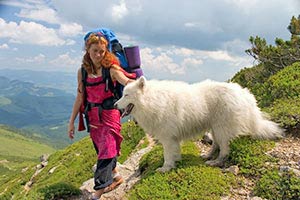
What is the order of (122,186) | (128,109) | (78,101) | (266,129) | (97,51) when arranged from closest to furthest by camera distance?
1. (97,51)
2. (128,109)
3. (78,101)
4. (266,129)
5. (122,186)

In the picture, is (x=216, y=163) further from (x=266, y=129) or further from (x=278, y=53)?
(x=278, y=53)

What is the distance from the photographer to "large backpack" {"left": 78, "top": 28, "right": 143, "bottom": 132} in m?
7.26

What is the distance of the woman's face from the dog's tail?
4190mm

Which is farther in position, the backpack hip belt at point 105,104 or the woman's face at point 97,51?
the backpack hip belt at point 105,104

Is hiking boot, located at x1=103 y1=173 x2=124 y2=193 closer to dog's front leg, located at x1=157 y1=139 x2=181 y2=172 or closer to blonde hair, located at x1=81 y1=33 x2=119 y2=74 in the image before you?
dog's front leg, located at x1=157 y1=139 x2=181 y2=172

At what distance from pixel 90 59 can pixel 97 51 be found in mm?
334

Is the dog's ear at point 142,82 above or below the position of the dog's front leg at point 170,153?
above

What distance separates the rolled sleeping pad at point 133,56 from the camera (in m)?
7.54

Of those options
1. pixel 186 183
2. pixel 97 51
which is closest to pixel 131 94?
pixel 97 51

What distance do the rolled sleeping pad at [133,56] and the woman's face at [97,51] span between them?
746mm

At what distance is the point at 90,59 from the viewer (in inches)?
282

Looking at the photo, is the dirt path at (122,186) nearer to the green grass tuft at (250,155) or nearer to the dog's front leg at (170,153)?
the dog's front leg at (170,153)

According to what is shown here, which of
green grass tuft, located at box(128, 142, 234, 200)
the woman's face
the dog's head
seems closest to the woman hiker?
→ the woman's face

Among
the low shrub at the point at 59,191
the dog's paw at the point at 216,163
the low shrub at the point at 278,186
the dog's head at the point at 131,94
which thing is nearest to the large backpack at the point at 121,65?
the dog's head at the point at 131,94
